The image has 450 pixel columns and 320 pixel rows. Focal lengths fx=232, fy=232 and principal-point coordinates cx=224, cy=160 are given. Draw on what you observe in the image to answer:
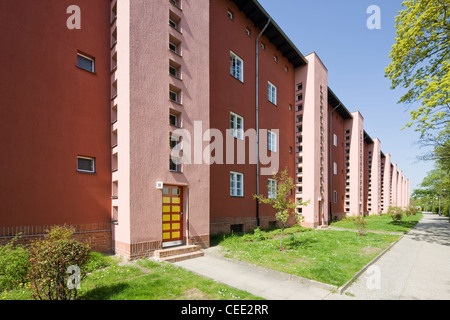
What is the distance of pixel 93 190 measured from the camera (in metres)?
8.41

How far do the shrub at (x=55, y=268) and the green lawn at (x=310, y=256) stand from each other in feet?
16.9

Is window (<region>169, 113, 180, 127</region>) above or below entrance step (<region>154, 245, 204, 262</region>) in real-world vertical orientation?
above

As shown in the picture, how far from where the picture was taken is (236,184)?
1374cm

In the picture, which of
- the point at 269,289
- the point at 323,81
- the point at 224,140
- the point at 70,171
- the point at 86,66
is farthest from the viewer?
the point at 323,81

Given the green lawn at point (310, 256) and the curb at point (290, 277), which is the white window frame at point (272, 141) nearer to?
the green lawn at point (310, 256)

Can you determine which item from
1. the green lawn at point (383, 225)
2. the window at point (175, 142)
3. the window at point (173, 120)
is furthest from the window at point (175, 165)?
the green lawn at point (383, 225)

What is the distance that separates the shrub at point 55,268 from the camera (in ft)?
13.7

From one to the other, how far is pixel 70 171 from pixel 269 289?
7297mm

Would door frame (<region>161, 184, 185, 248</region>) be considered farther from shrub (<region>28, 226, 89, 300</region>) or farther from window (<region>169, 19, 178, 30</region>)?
window (<region>169, 19, 178, 30</region>)

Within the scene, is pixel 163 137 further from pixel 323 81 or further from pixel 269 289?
pixel 323 81

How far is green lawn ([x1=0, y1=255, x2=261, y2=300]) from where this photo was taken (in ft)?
16.5

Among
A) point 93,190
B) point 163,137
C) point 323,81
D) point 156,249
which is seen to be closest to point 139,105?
point 163,137

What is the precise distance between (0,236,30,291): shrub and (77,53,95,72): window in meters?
6.51

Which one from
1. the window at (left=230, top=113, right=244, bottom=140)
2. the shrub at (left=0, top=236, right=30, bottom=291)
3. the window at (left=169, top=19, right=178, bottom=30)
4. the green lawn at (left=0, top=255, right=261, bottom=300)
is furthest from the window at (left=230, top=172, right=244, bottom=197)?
the shrub at (left=0, top=236, right=30, bottom=291)
